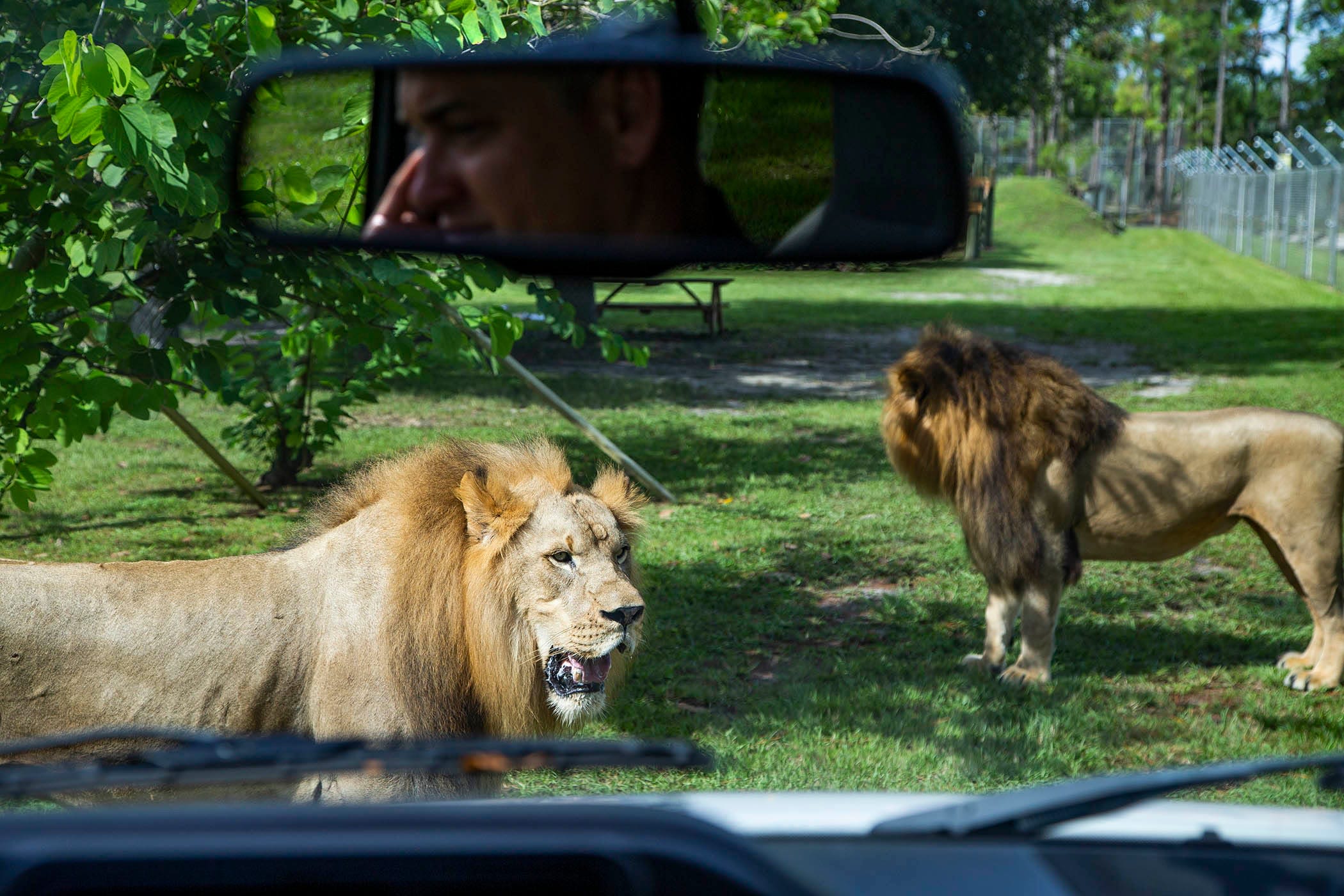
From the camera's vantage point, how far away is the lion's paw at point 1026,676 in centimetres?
609

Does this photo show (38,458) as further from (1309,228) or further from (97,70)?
(1309,228)

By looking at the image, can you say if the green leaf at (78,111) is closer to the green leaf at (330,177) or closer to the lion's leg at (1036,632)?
the green leaf at (330,177)

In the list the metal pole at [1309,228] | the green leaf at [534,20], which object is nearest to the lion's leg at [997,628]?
the green leaf at [534,20]

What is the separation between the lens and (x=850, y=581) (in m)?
7.86

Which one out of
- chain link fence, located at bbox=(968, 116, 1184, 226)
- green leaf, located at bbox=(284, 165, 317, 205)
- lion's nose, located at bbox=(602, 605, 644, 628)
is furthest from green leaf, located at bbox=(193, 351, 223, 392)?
chain link fence, located at bbox=(968, 116, 1184, 226)

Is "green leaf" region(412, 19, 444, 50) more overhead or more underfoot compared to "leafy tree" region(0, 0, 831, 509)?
more overhead

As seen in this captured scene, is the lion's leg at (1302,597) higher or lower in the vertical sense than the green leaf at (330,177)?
lower

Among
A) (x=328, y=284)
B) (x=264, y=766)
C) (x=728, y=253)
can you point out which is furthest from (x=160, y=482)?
(x=264, y=766)

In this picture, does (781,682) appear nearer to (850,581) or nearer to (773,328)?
(850,581)

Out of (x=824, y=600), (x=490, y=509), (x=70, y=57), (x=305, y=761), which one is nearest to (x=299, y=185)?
(x=70, y=57)

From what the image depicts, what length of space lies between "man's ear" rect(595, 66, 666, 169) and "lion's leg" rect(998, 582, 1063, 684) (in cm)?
392

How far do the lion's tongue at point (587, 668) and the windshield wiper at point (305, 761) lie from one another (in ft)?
6.82

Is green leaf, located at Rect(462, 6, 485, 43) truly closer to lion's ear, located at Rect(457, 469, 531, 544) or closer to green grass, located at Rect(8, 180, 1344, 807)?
green grass, located at Rect(8, 180, 1344, 807)

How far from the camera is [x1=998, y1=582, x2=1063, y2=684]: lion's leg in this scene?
6035 mm
